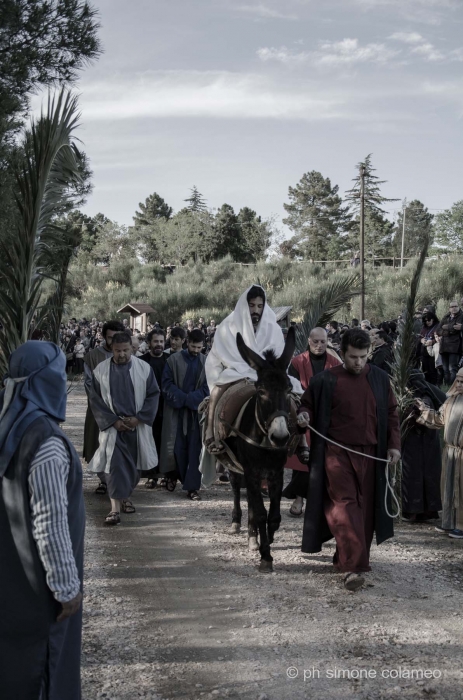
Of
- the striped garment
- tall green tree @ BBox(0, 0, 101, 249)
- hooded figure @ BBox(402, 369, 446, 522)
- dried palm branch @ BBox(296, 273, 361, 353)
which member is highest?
tall green tree @ BBox(0, 0, 101, 249)

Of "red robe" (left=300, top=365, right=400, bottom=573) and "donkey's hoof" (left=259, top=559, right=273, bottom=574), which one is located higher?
"red robe" (left=300, top=365, right=400, bottom=573)

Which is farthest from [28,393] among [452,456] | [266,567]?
[452,456]

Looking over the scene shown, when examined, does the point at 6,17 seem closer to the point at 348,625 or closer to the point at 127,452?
the point at 127,452

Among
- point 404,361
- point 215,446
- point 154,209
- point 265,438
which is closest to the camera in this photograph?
point 265,438

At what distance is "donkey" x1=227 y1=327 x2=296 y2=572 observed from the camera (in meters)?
5.73

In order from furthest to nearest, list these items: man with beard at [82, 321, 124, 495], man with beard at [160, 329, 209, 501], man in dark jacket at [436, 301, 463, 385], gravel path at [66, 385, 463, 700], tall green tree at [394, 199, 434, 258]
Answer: tall green tree at [394, 199, 434, 258] → man in dark jacket at [436, 301, 463, 385] → man with beard at [160, 329, 209, 501] → man with beard at [82, 321, 124, 495] → gravel path at [66, 385, 463, 700]

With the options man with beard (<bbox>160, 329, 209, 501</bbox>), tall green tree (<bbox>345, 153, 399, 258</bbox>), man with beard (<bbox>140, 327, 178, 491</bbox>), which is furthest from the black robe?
tall green tree (<bbox>345, 153, 399, 258</bbox>)

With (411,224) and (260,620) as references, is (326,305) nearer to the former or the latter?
(260,620)

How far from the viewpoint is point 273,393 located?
5.76 m

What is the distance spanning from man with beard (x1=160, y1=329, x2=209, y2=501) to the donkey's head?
286 centimetres

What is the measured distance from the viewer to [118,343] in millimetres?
7641

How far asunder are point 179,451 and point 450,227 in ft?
182

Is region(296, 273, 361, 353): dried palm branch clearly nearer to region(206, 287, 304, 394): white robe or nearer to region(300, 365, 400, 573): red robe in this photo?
region(206, 287, 304, 394): white robe

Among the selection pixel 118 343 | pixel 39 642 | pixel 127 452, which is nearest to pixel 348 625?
pixel 39 642
